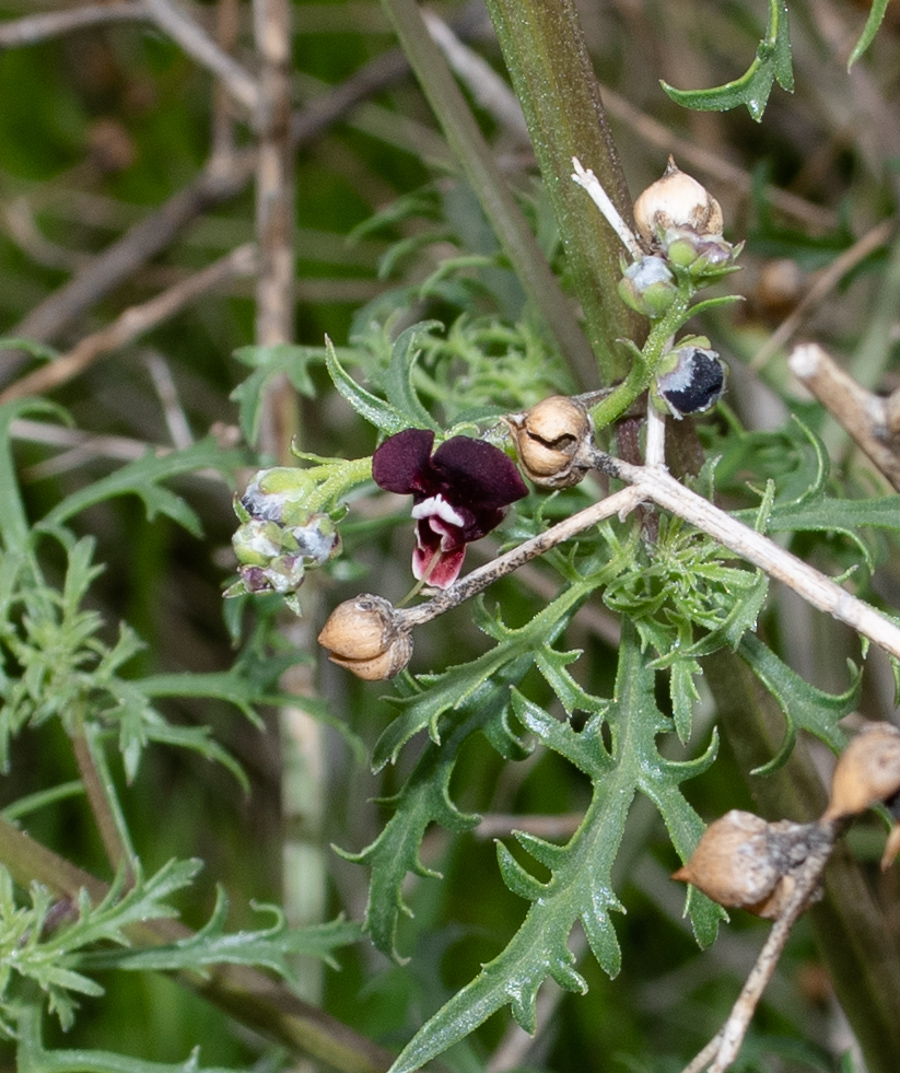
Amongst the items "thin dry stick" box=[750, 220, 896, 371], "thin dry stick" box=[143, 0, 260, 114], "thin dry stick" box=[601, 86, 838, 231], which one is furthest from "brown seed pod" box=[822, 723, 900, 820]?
"thin dry stick" box=[143, 0, 260, 114]

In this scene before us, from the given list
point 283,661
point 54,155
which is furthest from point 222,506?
point 283,661

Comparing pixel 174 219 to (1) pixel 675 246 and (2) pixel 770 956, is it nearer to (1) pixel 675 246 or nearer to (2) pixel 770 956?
(1) pixel 675 246

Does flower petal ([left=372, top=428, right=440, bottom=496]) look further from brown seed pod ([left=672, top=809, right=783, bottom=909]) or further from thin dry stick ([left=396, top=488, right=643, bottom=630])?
brown seed pod ([left=672, top=809, right=783, bottom=909])

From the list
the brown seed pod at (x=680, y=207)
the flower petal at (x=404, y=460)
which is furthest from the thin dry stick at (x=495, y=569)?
the brown seed pod at (x=680, y=207)

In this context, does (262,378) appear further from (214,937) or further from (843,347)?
(843,347)

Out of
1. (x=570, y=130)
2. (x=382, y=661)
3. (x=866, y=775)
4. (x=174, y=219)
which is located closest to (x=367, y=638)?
(x=382, y=661)
